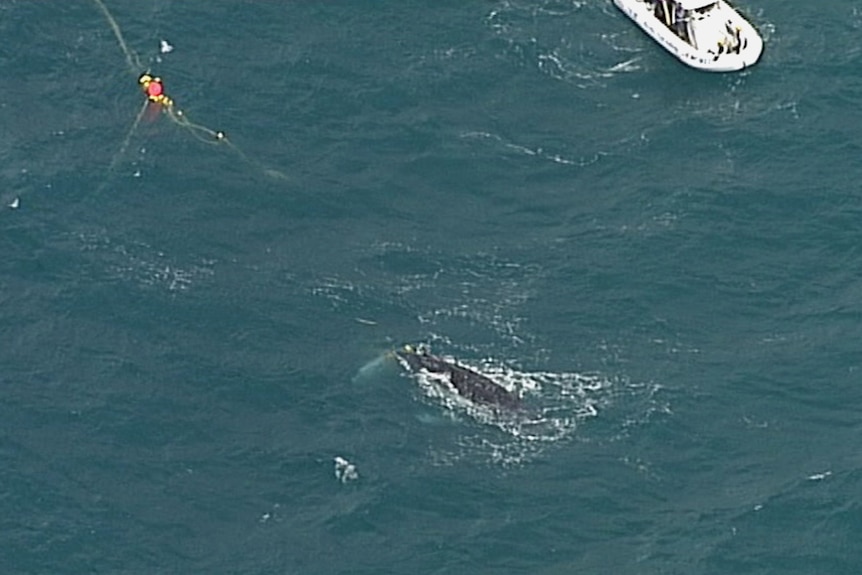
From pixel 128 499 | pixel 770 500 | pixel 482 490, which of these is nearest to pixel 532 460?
pixel 482 490

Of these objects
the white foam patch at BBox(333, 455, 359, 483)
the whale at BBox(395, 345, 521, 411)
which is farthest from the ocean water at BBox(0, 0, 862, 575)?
the whale at BBox(395, 345, 521, 411)

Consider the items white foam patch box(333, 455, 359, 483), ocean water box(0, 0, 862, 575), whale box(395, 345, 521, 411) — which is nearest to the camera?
ocean water box(0, 0, 862, 575)

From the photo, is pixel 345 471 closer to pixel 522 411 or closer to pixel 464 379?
pixel 464 379

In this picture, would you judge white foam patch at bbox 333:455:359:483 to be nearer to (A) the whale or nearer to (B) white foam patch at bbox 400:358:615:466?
(B) white foam patch at bbox 400:358:615:466

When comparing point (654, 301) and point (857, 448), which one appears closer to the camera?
point (857, 448)

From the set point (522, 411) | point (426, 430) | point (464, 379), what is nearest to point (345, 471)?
point (426, 430)

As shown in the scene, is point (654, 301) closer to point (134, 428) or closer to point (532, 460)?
point (532, 460)

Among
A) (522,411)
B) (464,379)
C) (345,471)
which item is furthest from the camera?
(464,379)

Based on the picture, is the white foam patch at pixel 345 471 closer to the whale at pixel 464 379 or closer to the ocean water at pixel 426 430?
the ocean water at pixel 426 430

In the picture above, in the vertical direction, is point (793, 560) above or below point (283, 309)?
below
